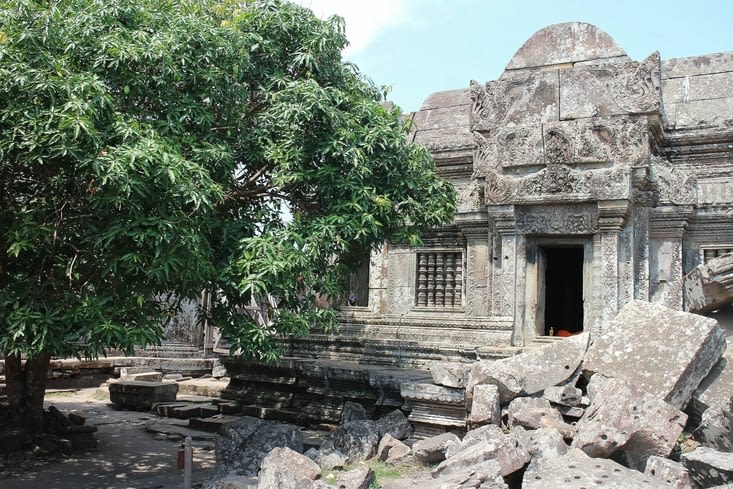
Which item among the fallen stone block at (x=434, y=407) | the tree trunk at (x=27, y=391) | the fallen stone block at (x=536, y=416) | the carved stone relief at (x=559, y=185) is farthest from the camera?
the carved stone relief at (x=559, y=185)

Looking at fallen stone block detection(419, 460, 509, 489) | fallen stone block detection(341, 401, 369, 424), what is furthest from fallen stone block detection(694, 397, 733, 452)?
fallen stone block detection(341, 401, 369, 424)

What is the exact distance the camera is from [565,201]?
34.2 ft

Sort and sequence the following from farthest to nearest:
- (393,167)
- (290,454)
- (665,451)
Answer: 1. (393,167)
2. (290,454)
3. (665,451)

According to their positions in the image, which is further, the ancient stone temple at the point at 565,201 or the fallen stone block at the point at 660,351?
the ancient stone temple at the point at 565,201

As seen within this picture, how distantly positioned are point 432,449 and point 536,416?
0.96 metres

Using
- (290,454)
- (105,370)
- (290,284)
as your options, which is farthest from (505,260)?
(105,370)

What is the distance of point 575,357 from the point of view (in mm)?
6953

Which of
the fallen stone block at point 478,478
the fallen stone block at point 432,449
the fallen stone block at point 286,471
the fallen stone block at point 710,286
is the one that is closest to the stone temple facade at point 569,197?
the fallen stone block at point 710,286

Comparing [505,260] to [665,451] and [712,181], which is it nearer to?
[712,181]

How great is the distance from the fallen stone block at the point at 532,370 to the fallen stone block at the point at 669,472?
5.57ft

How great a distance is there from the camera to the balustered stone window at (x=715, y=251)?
10711 millimetres

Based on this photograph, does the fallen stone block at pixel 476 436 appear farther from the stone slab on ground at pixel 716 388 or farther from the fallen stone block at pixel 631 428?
the stone slab on ground at pixel 716 388

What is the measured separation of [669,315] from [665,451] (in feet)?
5.55

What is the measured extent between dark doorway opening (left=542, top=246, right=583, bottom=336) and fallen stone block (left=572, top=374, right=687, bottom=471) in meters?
8.95
